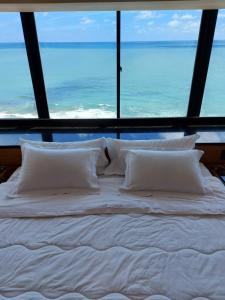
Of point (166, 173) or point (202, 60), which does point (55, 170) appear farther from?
point (202, 60)

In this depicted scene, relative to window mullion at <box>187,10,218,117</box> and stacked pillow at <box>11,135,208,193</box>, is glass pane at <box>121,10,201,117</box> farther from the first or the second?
stacked pillow at <box>11,135,208,193</box>

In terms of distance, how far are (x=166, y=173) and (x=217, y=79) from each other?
138cm

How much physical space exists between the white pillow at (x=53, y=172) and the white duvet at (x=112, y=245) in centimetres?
7

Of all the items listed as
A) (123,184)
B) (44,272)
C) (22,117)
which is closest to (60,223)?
(44,272)

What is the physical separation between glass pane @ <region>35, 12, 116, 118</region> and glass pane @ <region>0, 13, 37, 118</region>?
0.62 feet

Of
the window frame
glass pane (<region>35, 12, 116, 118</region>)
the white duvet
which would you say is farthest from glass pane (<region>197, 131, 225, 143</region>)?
glass pane (<region>35, 12, 116, 118</region>)

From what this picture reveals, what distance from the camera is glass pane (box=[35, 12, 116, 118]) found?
228 centimetres

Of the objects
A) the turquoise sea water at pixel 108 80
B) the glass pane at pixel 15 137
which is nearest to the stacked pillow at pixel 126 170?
the glass pane at pixel 15 137

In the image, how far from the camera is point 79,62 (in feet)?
8.64

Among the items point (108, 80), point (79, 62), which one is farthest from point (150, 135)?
point (79, 62)

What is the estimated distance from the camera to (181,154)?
1934mm

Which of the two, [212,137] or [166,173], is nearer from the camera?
[166,173]

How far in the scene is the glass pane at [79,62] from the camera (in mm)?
2277

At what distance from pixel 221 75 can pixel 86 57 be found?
138 cm
